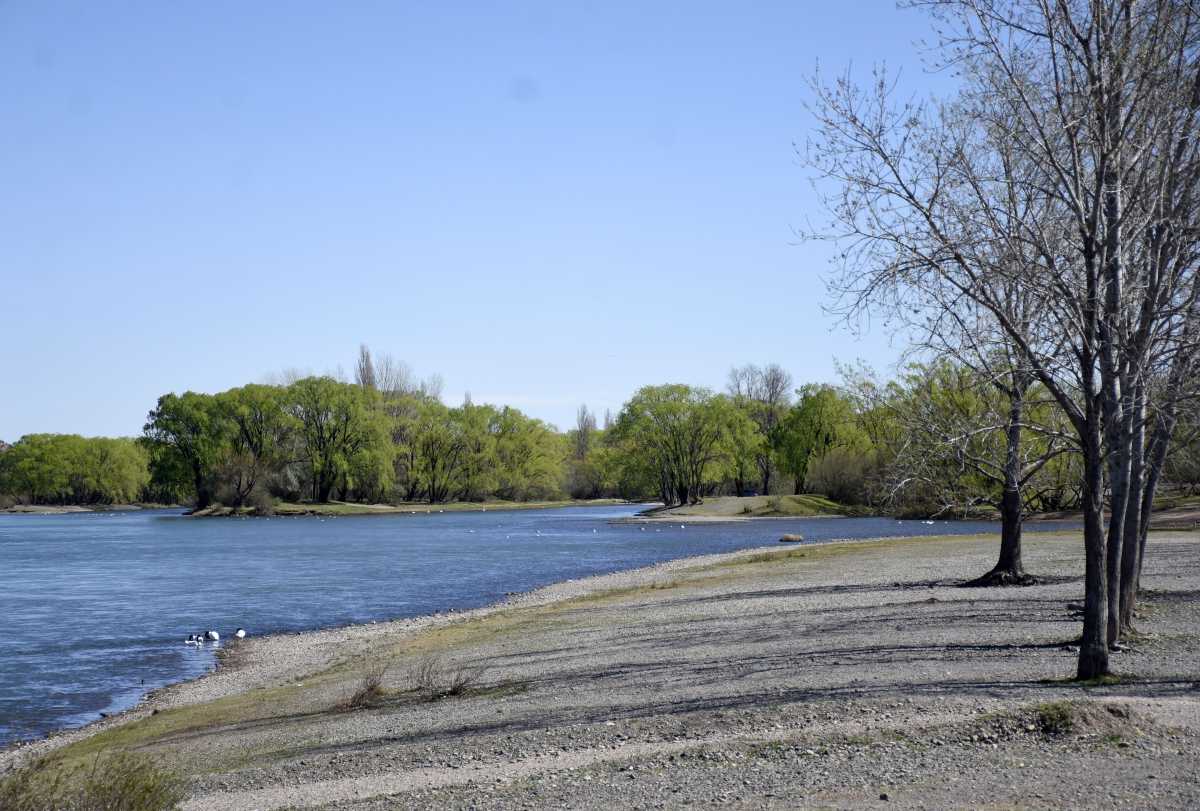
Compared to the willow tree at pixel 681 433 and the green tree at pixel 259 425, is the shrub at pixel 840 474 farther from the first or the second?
the green tree at pixel 259 425

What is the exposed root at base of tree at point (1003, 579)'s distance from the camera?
23953 mm

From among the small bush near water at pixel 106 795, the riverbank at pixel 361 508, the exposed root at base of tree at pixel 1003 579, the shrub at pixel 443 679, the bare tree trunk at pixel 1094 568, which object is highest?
the bare tree trunk at pixel 1094 568

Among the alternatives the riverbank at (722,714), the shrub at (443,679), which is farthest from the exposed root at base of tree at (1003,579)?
the shrub at (443,679)

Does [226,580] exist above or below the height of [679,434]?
below

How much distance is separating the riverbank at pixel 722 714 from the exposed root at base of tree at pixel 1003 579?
63 centimetres

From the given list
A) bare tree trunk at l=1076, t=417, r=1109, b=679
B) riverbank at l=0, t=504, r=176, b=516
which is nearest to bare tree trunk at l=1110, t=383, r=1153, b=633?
bare tree trunk at l=1076, t=417, r=1109, b=679

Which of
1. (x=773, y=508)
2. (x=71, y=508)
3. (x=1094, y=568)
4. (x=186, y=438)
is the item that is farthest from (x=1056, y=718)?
(x=71, y=508)

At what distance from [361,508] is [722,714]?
10752 cm

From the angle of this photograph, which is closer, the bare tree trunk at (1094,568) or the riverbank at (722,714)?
the riverbank at (722,714)

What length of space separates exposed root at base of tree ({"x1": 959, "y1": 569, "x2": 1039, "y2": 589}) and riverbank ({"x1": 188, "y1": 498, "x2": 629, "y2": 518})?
308ft

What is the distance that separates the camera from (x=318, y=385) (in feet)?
381

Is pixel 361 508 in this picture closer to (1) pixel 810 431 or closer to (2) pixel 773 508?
(2) pixel 773 508

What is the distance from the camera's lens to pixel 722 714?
471 inches

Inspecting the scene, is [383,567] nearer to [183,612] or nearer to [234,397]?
[183,612]
